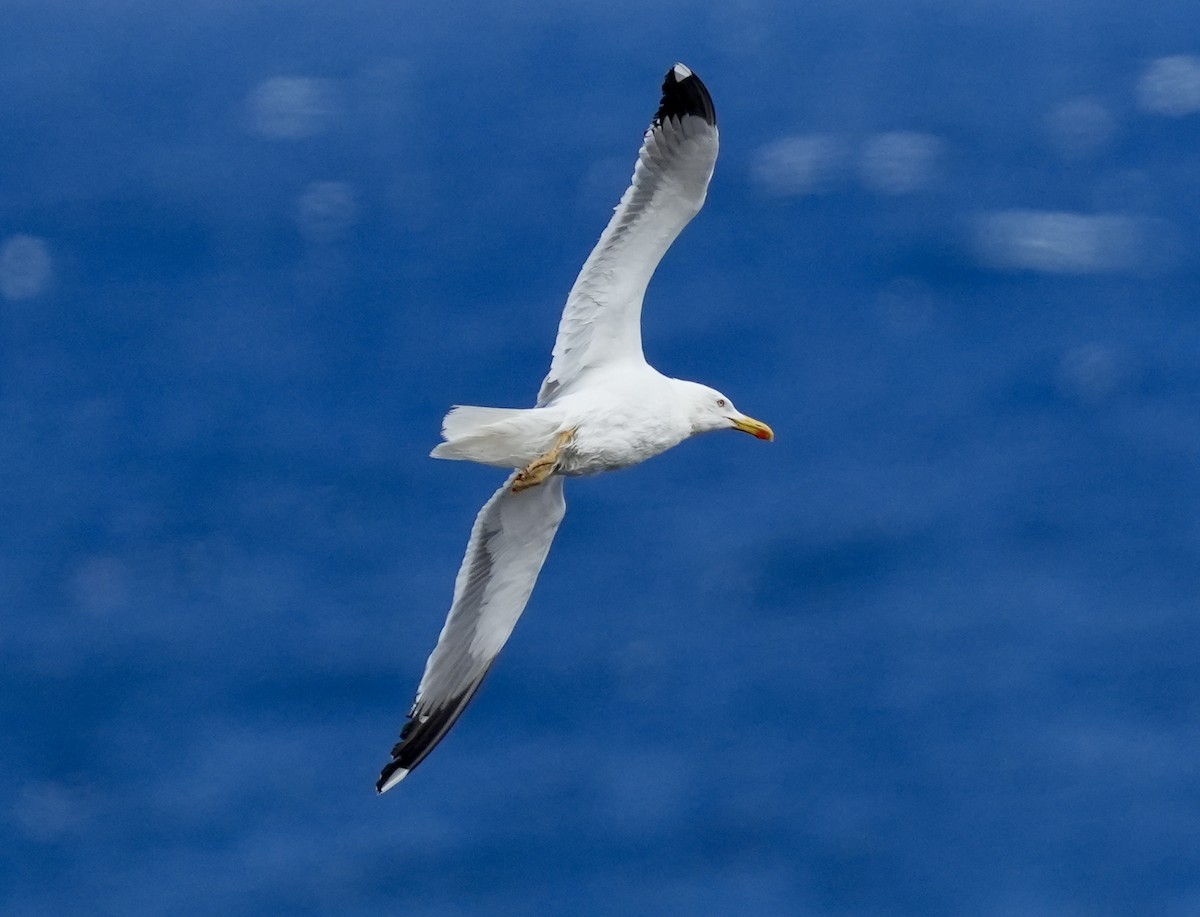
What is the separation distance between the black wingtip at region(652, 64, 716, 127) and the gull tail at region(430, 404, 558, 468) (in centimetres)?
127

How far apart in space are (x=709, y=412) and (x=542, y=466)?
2.74 feet

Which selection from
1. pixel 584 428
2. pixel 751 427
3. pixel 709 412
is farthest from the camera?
pixel 751 427

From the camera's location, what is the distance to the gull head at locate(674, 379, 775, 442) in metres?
7.86

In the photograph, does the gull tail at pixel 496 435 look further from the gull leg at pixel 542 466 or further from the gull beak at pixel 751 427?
the gull beak at pixel 751 427

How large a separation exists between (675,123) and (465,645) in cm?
227

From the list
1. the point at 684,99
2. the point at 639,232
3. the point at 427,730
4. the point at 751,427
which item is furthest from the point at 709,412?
the point at 427,730

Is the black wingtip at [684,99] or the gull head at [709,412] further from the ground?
the black wingtip at [684,99]

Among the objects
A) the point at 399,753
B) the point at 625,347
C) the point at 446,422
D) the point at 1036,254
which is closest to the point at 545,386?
the point at 625,347

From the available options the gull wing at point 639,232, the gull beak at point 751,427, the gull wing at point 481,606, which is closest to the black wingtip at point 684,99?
the gull wing at point 639,232

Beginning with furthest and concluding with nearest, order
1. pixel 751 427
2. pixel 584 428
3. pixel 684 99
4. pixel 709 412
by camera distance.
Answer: pixel 751 427 < pixel 709 412 < pixel 684 99 < pixel 584 428

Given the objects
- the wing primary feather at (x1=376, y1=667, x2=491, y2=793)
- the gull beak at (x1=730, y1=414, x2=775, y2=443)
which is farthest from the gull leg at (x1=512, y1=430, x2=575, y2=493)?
the wing primary feather at (x1=376, y1=667, x2=491, y2=793)

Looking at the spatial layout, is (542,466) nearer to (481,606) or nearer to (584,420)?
(584,420)

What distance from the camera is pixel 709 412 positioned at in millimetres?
7938

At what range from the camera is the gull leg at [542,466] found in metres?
7.45
